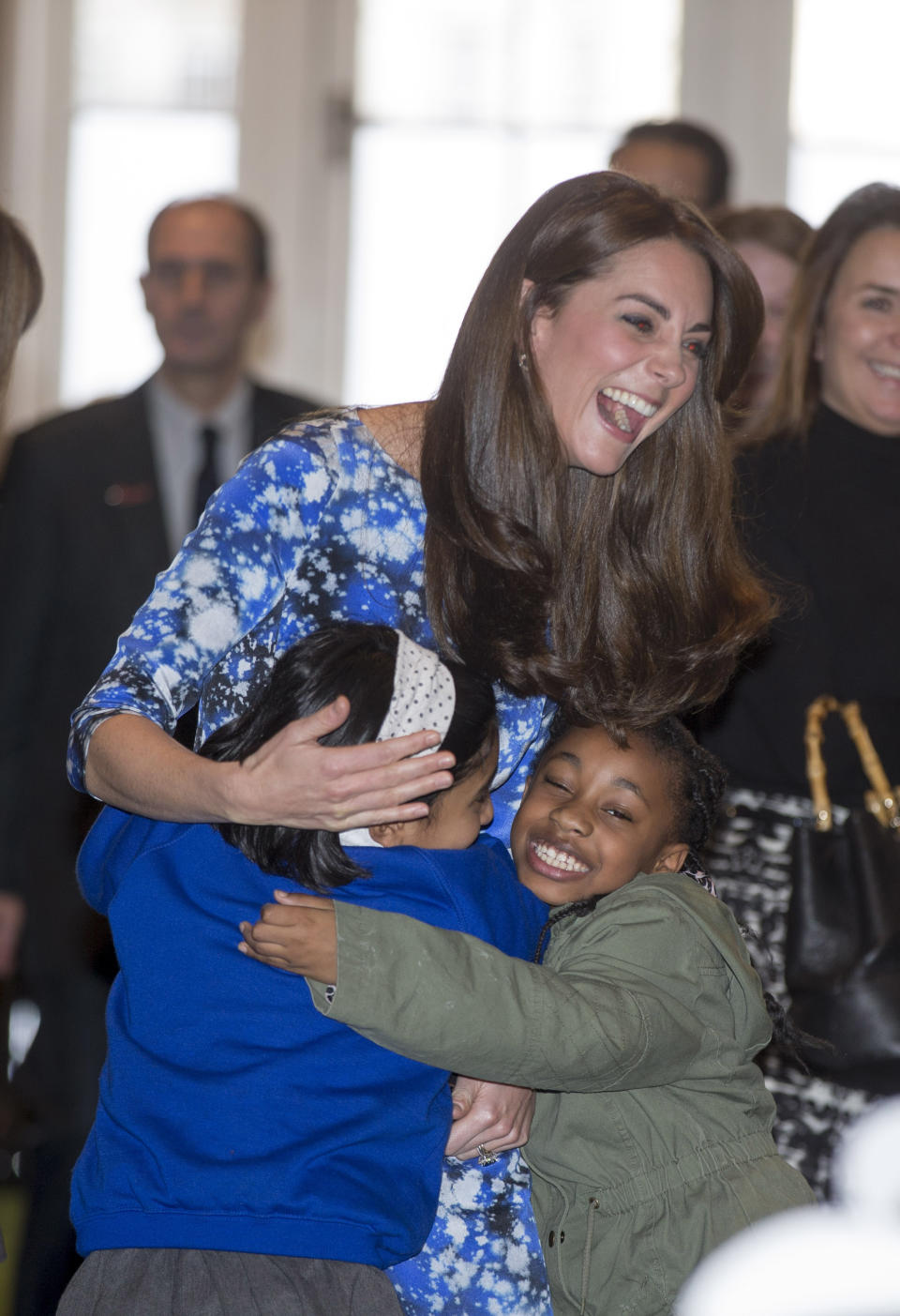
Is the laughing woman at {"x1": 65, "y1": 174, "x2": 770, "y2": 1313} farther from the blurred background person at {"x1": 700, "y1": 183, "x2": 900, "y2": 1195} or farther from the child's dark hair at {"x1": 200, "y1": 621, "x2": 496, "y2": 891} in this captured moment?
the blurred background person at {"x1": 700, "y1": 183, "x2": 900, "y2": 1195}

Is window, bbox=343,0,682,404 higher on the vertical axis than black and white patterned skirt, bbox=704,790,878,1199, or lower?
higher

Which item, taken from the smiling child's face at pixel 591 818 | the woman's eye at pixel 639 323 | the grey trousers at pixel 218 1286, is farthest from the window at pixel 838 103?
the grey trousers at pixel 218 1286

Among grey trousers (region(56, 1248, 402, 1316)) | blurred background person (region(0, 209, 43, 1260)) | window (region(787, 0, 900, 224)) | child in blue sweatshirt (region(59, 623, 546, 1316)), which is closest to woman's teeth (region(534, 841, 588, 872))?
child in blue sweatshirt (region(59, 623, 546, 1316))

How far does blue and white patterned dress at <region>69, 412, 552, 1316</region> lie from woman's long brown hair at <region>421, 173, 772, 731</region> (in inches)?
2.5

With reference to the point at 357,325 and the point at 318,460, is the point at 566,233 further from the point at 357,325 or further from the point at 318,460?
the point at 357,325

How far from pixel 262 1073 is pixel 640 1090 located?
476mm

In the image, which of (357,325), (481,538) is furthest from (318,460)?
(357,325)

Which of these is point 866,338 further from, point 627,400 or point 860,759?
point 627,400

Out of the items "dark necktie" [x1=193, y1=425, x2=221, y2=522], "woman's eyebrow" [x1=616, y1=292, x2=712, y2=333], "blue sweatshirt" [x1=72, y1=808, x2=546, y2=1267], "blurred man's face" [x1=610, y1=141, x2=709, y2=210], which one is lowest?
"blue sweatshirt" [x1=72, y1=808, x2=546, y2=1267]

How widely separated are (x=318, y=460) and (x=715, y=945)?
0.70 metres

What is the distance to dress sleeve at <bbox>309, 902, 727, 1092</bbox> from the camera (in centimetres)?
157

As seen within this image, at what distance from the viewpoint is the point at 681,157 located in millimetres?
3812

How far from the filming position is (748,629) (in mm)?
2107

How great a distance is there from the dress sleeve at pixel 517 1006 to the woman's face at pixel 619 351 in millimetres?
612
